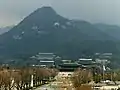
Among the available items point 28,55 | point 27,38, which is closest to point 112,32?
point 27,38

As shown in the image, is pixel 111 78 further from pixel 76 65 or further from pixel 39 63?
pixel 39 63

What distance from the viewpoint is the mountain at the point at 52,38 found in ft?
344

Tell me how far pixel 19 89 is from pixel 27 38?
91.4 meters

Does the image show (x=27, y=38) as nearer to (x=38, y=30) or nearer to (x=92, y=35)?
(x=38, y=30)

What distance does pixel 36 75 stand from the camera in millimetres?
43750

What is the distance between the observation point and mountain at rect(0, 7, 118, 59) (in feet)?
344

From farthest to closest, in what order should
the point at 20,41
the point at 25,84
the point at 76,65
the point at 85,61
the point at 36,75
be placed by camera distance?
the point at 20,41, the point at 85,61, the point at 76,65, the point at 36,75, the point at 25,84

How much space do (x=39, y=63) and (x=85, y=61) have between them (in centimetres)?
1232

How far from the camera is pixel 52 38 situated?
390ft

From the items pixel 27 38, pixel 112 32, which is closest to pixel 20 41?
pixel 27 38

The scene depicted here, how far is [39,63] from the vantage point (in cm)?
8769

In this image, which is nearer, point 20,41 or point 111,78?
point 111,78

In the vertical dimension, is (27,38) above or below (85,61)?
above

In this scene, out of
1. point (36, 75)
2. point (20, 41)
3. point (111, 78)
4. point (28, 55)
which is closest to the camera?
point (111, 78)
